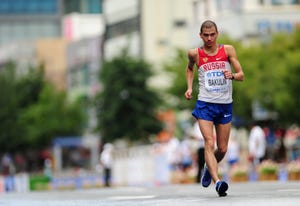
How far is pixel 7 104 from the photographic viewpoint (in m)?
94.4

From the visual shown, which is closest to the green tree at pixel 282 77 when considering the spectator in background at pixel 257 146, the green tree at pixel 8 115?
the spectator in background at pixel 257 146

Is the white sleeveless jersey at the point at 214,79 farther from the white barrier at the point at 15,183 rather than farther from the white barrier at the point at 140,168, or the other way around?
the white barrier at the point at 15,183

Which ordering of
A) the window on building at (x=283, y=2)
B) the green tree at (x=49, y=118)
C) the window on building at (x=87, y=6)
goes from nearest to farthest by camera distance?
the window on building at (x=283, y=2) → the green tree at (x=49, y=118) → the window on building at (x=87, y=6)

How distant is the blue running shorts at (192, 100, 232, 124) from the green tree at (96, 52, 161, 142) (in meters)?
57.0

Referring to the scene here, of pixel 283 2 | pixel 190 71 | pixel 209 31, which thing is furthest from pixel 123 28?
pixel 209 31

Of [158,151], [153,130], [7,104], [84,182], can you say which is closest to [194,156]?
[158,151]

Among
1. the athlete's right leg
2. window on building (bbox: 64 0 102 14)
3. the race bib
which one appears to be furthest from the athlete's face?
window on building (bbox: 64 0 102 14)

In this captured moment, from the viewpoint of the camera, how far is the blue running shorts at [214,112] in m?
16.9

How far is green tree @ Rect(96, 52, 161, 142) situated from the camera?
74562 millimetres

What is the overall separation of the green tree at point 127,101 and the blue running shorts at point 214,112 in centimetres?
5697

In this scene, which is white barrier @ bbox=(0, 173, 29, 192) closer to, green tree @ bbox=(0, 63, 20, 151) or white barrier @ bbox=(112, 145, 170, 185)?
white barrier @ bbox=(112, 145, 170, 185)

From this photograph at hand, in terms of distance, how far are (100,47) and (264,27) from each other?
3255 centimetres

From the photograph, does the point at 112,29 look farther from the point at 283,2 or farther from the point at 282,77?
the point at 282,77

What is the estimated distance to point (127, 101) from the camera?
248 feet
